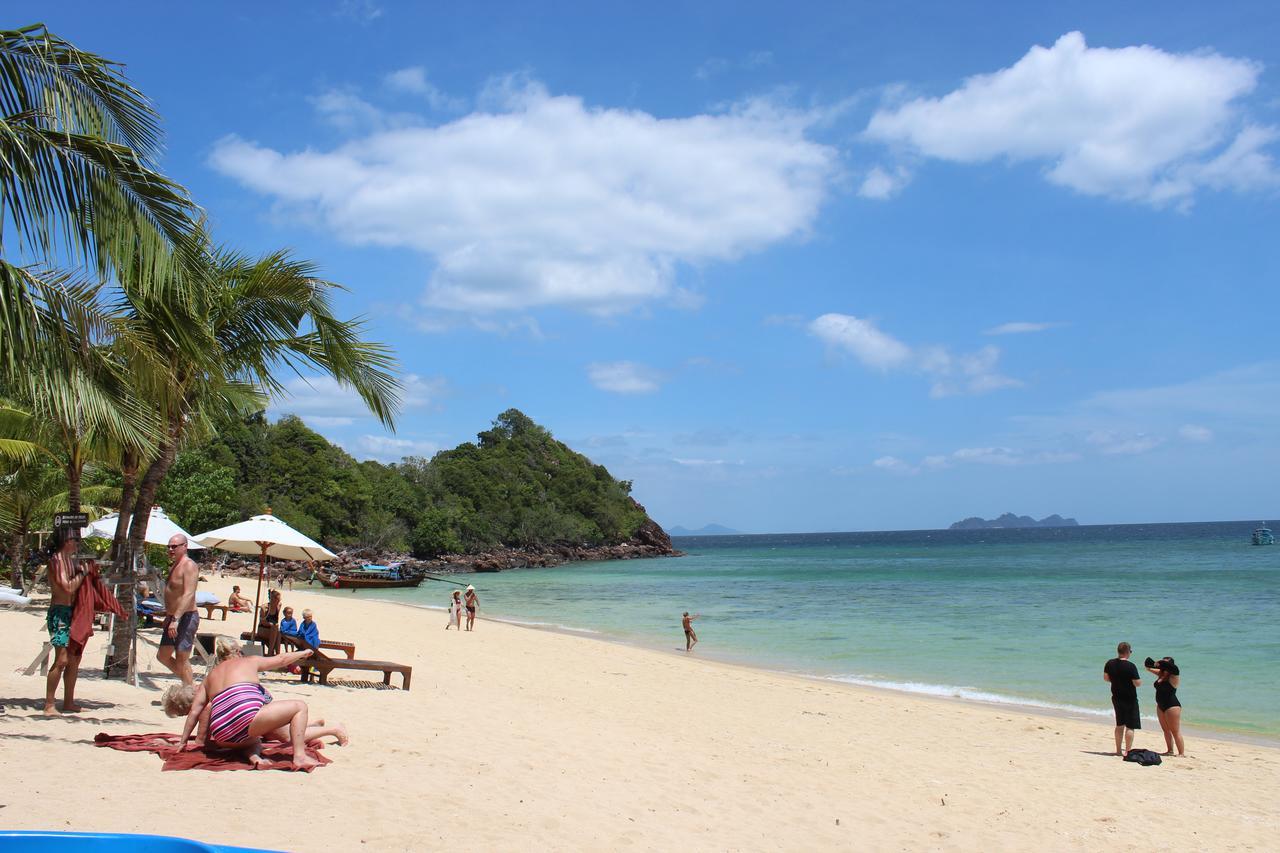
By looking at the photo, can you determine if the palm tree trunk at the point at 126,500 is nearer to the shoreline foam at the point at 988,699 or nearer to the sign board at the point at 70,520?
the sign board at the point at 70,520

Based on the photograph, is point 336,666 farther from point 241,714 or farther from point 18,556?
point 18,556

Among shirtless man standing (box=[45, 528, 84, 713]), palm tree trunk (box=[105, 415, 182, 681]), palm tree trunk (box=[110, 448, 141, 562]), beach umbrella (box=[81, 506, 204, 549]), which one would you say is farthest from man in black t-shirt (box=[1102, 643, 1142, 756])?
beach umbrella (box=[81, 506, 204, 549])

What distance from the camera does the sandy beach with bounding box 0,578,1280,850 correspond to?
201 inches

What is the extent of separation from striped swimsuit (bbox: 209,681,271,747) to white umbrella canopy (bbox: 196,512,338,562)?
5816mm

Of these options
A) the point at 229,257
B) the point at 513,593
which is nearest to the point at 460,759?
the point at 229,257

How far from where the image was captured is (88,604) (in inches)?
282

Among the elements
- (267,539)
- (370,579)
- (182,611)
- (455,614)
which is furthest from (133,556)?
(370,579)

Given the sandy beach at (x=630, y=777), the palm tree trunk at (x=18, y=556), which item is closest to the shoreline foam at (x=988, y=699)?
the sandy beach at (x=630, y=777)

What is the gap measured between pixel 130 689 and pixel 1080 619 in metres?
27.3

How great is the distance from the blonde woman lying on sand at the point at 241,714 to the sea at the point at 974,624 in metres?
11.8

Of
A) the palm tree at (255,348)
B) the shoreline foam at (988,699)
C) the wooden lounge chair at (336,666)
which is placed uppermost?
the palm tree at (255,348)

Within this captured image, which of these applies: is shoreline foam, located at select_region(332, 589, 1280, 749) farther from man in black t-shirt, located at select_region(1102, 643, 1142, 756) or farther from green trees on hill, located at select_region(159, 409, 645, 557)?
green trees on hill, located at select_region(159, 409, 645, 557)

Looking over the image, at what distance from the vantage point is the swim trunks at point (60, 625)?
7.01 m

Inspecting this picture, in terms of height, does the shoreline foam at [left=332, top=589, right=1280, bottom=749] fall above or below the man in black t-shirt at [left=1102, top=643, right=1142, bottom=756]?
below
